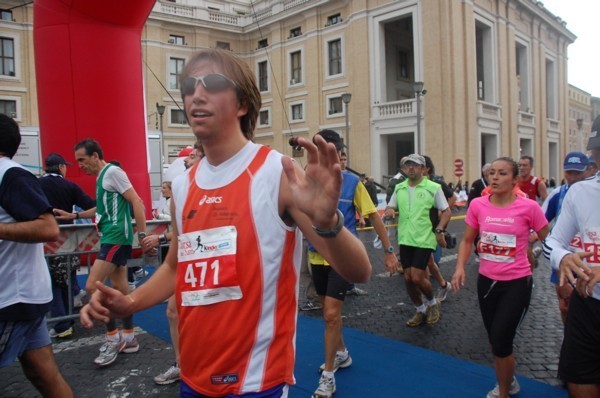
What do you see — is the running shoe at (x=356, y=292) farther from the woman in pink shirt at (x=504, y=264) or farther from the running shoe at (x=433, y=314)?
the woman in pink shirt at (x=504, y=264)

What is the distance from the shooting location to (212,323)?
173cm

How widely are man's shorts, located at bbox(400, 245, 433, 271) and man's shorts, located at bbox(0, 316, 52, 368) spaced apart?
154 inches

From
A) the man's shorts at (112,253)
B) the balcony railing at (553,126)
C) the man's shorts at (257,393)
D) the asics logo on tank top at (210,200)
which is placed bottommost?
the man's shorts at (257,393)

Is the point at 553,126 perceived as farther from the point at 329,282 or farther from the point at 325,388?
the point at 325,388

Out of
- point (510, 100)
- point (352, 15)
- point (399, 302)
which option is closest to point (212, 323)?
point (399, 302)

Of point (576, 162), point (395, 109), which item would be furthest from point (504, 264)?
point (395, 109)

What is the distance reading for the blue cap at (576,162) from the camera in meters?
5.11

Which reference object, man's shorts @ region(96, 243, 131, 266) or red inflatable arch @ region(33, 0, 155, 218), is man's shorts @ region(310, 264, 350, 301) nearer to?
man's shorts @ region(96, 243, 131, 266)

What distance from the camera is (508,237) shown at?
3742mm

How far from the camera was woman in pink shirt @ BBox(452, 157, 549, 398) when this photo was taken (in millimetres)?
3486

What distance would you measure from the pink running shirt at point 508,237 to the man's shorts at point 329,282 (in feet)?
3.74

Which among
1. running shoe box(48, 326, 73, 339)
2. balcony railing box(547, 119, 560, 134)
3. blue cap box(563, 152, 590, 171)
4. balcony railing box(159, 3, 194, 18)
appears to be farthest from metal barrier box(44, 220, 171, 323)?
balcony railing box(547, 119, 560, 134)

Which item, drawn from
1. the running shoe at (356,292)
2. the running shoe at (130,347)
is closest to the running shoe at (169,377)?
the running shoe at (130,347)

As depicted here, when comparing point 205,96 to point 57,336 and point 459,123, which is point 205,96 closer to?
point 57,336
